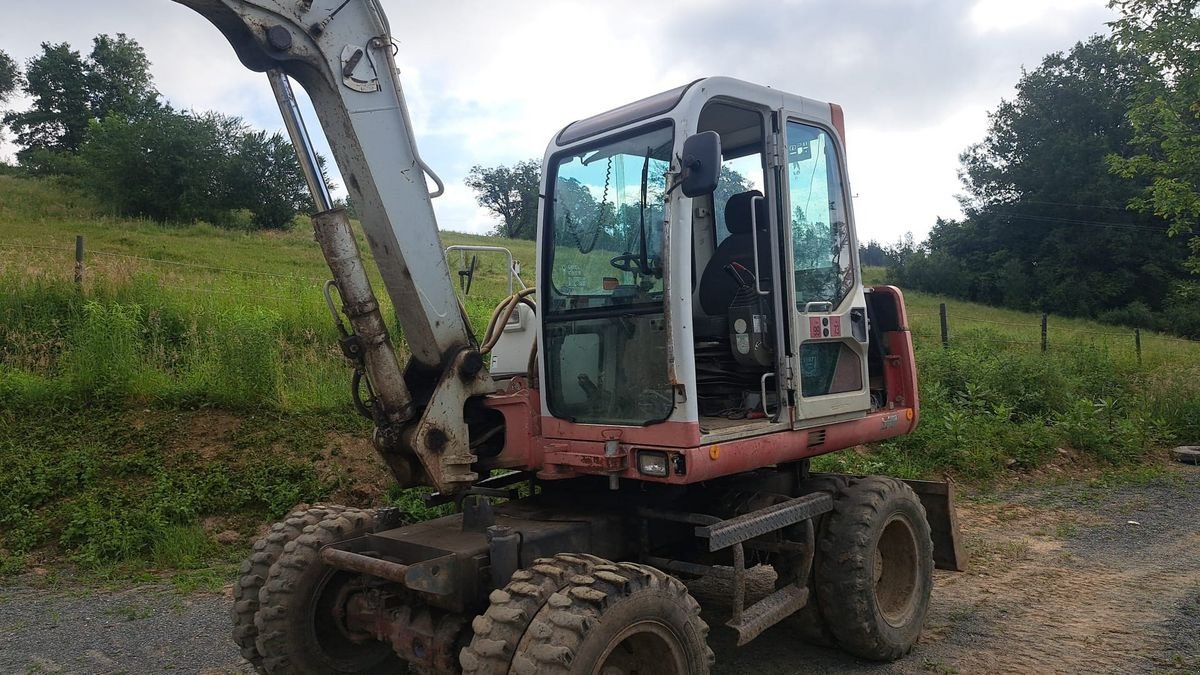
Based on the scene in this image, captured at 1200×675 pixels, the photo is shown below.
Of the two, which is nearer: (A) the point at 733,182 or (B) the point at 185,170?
(A) the point at 733,182

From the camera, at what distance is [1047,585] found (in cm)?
591

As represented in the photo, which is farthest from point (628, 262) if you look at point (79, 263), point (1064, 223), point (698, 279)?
point (1064, 223)

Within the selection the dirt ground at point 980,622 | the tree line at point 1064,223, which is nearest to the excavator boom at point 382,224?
the dirt ground at point 980,622

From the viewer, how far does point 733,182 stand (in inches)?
193

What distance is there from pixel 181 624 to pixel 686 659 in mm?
3530

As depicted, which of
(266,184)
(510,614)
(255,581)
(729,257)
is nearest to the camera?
(510,614)

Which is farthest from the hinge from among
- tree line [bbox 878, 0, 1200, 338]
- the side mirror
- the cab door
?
tree line [bbox 878, 0, 1200, 338]

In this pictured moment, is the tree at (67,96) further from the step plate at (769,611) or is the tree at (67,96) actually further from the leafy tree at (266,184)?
the step plate at (769,611)

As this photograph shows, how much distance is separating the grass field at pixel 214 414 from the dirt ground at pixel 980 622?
845 millimetres

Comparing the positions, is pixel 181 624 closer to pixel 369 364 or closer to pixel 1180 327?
pixel 369 364

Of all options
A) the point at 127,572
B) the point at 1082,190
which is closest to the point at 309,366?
the point at 127,572

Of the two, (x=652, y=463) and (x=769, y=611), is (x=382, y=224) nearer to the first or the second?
(x=652, y=463)

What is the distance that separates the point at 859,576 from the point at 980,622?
1380 mm

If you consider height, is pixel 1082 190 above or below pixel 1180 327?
above
